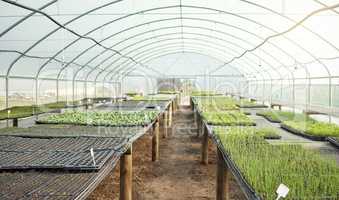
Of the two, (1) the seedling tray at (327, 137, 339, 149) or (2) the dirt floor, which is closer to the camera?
(1) the seedling tray at (327, 137, 339, 149)

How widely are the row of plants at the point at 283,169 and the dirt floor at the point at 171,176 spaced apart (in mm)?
1606

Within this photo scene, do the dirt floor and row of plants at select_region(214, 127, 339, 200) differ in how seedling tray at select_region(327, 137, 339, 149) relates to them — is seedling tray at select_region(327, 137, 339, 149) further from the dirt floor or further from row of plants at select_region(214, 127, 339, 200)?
the dirt floor

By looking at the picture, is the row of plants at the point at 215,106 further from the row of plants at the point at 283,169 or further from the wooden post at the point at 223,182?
the row of plants at the point at 283,169

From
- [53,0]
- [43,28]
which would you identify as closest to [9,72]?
[43,28]

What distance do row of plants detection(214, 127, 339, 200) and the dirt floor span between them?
1606 mm

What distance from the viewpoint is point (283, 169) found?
12.4 feet

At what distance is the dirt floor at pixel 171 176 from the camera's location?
20.9ft

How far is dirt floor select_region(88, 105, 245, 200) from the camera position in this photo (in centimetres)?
636

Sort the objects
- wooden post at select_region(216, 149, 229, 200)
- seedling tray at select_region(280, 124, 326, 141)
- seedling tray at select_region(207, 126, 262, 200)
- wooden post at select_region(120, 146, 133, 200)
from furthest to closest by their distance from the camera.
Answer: seedling tray at select_region(280, 124, 326, 141)
wooden post at select_region(216, 149, 229, 200)
wooden post at select_region(120, 146, 133, 200)
seedling tray at select_region(207, 126, 262, 200)

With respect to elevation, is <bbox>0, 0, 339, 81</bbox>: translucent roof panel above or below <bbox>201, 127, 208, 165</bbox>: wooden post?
above

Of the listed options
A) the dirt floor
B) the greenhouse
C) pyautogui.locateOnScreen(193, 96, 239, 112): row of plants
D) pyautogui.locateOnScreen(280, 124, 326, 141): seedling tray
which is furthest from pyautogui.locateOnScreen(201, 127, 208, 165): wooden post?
pyautogui.locateOnScreen(193, 96, 239, 112): row of plants

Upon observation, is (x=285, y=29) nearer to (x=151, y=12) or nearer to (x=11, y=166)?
(x=151, y=12)

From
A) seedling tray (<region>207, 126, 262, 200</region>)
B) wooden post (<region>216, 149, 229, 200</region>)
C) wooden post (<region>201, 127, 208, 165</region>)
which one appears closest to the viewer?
seedling tray (<region>207, 126, 262, 200</region>)

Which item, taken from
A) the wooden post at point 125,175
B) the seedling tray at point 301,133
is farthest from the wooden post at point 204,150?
the wooden post at point 125,175
